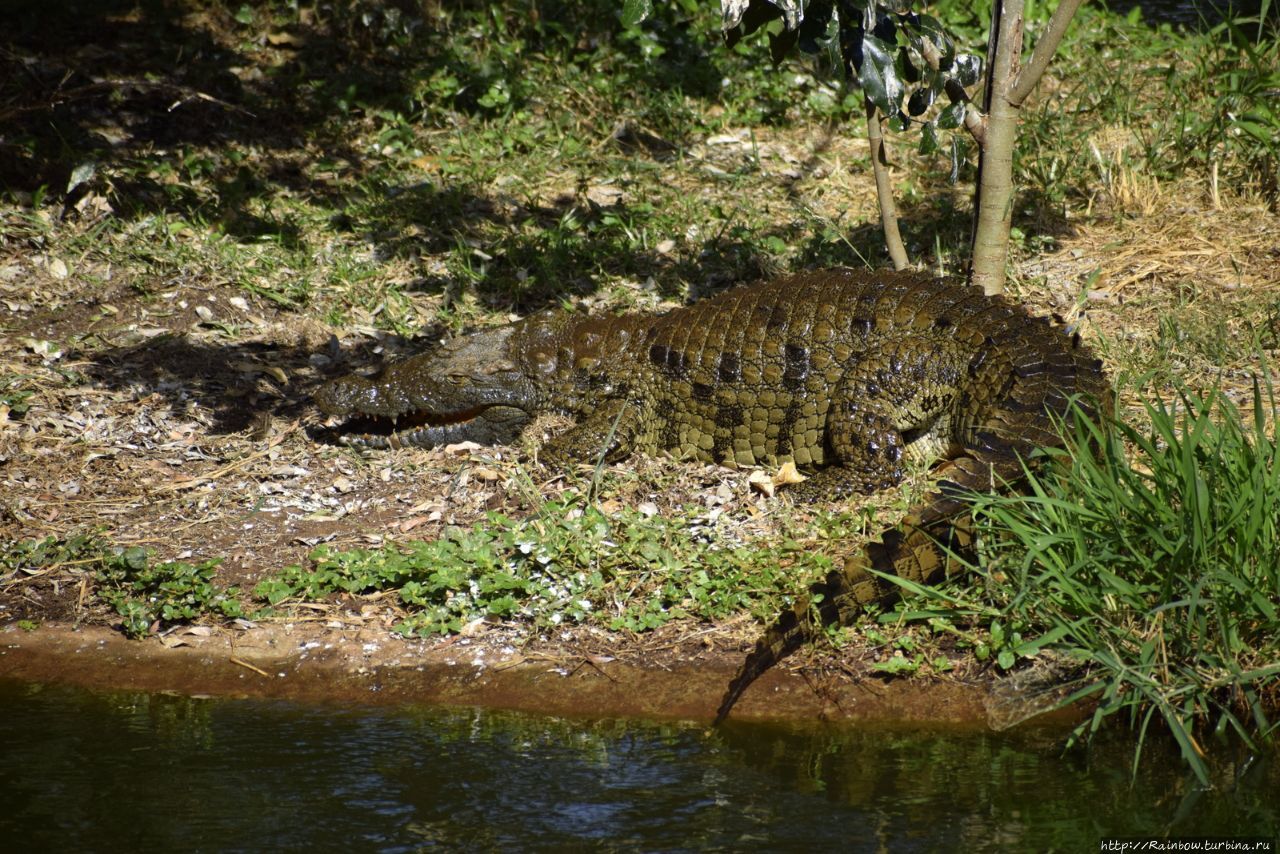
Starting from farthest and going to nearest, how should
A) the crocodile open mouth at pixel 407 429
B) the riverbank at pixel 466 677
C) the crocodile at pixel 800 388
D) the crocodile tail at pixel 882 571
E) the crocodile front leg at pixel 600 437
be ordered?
1. the crocodile open mouth at pixel 407 429
2. the crocodile front leg at pixel 600 437
3. the crocodile at pixel 800 388
4. the crocodile tail at pixel 882 571
5. the riverbank at pixel 466 677

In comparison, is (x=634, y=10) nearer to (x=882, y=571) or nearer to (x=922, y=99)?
(x=922, y=99)

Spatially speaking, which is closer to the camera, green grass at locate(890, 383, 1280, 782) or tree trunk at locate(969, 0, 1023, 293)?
green grass at locate(890, 383, 1280, 782)

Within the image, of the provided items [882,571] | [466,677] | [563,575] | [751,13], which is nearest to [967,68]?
[751,13]

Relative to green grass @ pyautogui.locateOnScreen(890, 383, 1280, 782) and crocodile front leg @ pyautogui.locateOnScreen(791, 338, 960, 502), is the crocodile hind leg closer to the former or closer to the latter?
crocodile front leg @ pyautogui.locateOnScreen(791, 338, 960, 502)

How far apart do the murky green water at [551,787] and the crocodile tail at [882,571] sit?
0.40 m

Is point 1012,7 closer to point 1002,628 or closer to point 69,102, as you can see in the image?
point 1002,628

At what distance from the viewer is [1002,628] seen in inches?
147

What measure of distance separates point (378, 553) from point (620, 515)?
885 millimetres

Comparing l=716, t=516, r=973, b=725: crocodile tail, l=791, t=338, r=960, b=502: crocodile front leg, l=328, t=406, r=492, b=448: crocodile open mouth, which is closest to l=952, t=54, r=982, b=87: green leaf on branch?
l=791, t=338, r=960, b=502: crocodile front leg

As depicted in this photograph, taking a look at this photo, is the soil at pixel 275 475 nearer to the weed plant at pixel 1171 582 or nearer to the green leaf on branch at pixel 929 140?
the weed plant at pixel 1171 582

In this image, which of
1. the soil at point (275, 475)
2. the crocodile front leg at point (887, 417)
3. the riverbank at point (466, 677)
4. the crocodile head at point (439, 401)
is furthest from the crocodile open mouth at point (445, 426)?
the riverbank at point (466, 677)

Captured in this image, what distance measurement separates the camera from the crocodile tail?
3.85 metres

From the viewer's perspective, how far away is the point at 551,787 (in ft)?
10.7

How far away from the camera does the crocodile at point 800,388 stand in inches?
174
